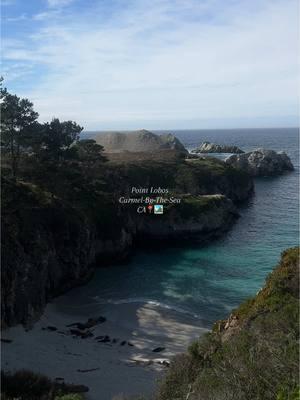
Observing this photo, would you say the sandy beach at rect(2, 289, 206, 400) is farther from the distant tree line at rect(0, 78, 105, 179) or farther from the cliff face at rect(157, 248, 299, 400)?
the distant tree line at rect(0, 78, 105, 179)

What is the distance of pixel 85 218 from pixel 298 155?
126 meters

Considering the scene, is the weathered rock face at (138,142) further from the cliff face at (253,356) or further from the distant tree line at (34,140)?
the cliff face at (253,356)

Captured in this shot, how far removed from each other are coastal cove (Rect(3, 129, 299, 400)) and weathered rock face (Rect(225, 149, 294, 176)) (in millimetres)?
51117

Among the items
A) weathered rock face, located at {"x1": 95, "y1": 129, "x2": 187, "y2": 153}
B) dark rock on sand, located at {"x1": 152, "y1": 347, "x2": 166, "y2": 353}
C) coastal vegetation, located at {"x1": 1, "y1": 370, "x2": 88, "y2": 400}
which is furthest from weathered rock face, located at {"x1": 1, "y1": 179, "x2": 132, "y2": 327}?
weathered rock face, located at {"x1": 95, "y1": 129, "x2": 187, "y2": 153}

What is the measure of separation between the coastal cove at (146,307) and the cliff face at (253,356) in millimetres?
5354

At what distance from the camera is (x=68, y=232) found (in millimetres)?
44344

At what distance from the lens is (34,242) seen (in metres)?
38.2

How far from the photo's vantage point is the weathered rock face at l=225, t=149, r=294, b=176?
11231 cm

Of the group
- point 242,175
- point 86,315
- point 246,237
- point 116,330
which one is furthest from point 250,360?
point 242,175

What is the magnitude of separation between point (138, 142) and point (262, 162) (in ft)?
170

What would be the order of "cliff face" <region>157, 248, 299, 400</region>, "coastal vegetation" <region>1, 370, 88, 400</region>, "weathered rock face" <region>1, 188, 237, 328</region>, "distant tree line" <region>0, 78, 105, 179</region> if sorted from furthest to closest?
"distant tree line" <region>0, 78, 105, 179</region>
"weathered rock face" <region>1, 188, 237, 328</region>
"coastal vegetation" <region>1, 370, 88, 400</region>
"cliff face" <region>157, 248, 299, 400</region>

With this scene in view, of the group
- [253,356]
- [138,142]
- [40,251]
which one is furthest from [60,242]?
[138,142]

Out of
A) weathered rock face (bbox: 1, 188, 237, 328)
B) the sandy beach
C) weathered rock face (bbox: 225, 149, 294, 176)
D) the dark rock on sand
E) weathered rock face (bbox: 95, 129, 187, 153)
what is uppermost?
weathered rock face (bbox: 95, 129, 187, 153)

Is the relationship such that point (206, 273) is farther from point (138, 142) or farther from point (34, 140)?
point (138, 142)
